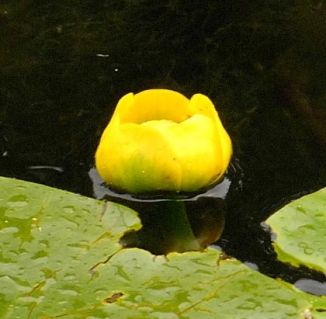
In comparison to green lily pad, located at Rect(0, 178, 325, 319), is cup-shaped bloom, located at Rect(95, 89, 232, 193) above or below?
above

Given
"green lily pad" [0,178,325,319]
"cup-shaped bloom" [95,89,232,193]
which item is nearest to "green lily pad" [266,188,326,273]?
"green lily pad" [0,178,325,319]

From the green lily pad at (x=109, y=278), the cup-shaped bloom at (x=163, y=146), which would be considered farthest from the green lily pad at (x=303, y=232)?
the cup-shaped bloom at (x=163, y=146)

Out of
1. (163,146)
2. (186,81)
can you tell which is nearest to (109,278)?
(163,146)

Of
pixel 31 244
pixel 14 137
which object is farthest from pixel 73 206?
pixel 14 137

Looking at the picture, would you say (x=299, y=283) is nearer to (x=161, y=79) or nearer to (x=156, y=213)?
(x=156, y=213)

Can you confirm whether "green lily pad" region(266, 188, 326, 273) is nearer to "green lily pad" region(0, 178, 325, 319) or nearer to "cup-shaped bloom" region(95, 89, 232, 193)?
"green lily pad" region(0, 178, 325, 319)

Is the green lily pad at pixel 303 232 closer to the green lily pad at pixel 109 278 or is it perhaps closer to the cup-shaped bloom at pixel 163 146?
the green lily pad at pixel 109 278

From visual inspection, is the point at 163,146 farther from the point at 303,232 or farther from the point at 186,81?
the point at 186,81
